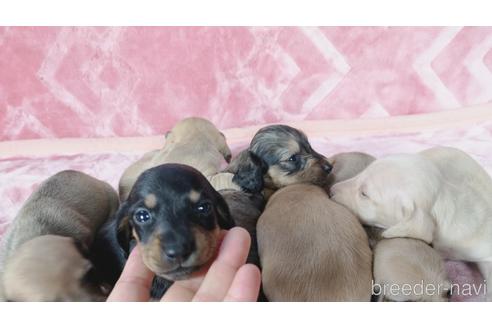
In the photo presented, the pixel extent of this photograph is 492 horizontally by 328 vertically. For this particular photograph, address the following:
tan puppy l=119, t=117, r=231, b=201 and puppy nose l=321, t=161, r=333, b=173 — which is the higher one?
puppy nose l=321, t=161, r=333, b=173

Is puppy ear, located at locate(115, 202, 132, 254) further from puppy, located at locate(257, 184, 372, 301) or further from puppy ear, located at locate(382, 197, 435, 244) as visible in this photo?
puppy ear, located at locate(382, 197, 435, 244)

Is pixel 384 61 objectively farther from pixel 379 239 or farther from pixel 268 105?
pixel 379 239

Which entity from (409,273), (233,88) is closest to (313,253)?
(409,273)

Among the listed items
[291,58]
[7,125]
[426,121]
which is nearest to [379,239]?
[426,121]

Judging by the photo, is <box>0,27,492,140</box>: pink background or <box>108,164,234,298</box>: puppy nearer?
<box>108,164,234,298</box>: puppy

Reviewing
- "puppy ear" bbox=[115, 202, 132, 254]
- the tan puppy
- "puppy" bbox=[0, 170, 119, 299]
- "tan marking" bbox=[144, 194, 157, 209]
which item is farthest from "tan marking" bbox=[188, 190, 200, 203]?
the tan puppy
